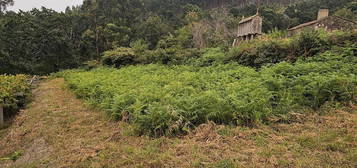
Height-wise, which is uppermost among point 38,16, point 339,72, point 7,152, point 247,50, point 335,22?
point 38,16

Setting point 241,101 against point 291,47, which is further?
point 291,47

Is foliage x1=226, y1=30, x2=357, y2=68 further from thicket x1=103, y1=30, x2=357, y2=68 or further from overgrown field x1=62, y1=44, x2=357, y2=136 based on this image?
overgrown field x1=62, y1=44, x2=357, y2=136

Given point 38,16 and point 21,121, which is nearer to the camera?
point 21,121

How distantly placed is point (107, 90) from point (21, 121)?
234 centimetres

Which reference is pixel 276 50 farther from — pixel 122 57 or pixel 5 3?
pixel 5 3

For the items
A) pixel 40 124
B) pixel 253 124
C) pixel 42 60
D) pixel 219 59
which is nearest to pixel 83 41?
pixel 42 60

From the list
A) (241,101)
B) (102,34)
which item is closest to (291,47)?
(241,101)

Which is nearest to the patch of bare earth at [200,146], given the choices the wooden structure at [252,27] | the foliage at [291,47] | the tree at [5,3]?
the foliage at [291,47]

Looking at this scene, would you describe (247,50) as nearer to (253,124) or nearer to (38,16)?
(253,124)

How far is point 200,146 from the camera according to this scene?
3.17 m

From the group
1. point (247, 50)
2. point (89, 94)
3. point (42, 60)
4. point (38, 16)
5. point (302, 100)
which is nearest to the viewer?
point (302, 100)

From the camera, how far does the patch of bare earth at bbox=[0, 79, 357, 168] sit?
274cm

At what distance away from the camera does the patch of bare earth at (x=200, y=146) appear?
8.98 ft

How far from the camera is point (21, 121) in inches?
218
